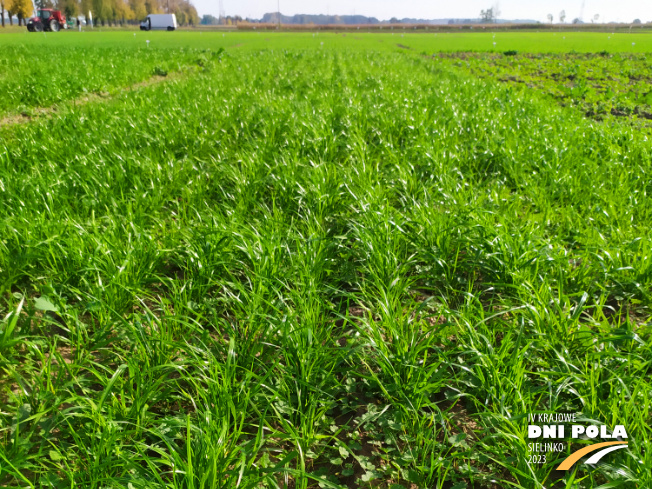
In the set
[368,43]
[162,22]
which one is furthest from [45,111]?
[162,22]

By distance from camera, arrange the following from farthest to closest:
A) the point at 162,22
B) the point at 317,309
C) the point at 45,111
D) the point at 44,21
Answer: the point at 162,22 → the point at 44,21 → the point at 45,111 → the point at 317,309

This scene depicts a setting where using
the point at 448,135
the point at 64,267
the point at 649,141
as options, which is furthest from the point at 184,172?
the point at 649,141

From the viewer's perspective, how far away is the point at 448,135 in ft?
19.2

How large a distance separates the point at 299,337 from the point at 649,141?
656cm

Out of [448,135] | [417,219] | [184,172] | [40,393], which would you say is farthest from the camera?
[448,135]

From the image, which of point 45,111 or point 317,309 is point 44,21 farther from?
point 317,309

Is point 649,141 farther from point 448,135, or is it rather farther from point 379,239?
point 379,239

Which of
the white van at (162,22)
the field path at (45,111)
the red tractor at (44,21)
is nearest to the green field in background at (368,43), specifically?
the red tractor at (44,21)

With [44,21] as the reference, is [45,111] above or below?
below

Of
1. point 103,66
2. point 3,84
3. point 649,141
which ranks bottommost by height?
point 649,141

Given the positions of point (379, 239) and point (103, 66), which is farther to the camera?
point (103, 66)

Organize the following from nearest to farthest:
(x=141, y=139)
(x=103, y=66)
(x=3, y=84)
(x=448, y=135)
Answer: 1. (x=141, y=139)
2. (x=448, y=135)
3. (x=3, y=84)
4. (x=103, y=66)

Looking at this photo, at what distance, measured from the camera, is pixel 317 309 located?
2.27m

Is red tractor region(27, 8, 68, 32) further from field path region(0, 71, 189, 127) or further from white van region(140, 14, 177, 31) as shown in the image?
field path region(0, 71, 189, 127)
